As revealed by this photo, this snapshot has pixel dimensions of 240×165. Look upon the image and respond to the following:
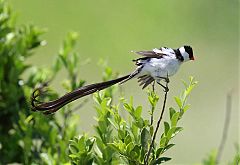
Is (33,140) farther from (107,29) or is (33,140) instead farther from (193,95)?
(107,29)

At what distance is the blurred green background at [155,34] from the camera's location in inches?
364

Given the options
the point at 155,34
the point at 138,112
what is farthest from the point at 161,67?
the point at 155,34

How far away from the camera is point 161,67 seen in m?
1.67

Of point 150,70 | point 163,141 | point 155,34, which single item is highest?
point 155,34

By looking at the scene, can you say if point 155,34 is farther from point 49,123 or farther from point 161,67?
point 161,67

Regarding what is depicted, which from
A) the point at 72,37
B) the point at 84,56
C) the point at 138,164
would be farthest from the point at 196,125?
the point at 138,164

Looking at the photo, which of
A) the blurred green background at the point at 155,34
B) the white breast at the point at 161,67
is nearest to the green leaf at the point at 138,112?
the white breast at the point at 161,67

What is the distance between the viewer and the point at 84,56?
395 inches

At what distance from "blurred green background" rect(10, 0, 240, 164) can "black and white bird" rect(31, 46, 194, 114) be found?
670cm

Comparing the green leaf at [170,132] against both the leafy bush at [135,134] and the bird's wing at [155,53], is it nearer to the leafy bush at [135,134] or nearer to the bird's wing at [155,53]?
the leafy bush at [135,134]

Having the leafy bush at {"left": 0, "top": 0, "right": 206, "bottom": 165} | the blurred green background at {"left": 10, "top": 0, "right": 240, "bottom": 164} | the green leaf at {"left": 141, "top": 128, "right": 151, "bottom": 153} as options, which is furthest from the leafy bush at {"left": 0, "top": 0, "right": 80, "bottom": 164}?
the blurred green background at {"left": 10, "top": 0, "right": 240, "bottom": 164}

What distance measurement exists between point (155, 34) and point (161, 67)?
921 centimetres

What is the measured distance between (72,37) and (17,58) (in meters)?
0.24

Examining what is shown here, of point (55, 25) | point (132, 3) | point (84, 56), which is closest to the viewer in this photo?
point (84, 56)
